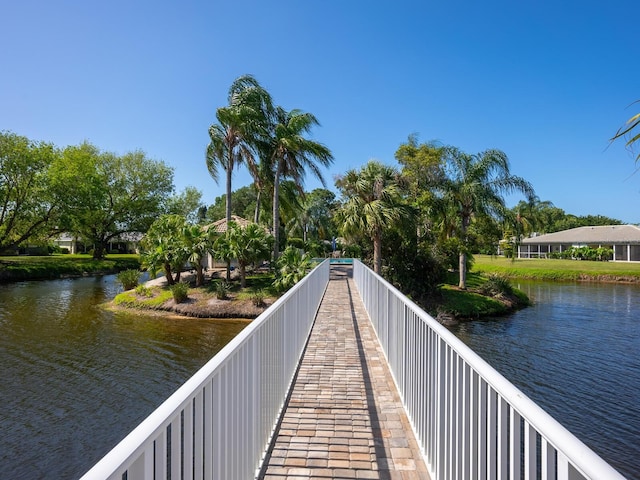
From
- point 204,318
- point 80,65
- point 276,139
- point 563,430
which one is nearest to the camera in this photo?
point 563,430

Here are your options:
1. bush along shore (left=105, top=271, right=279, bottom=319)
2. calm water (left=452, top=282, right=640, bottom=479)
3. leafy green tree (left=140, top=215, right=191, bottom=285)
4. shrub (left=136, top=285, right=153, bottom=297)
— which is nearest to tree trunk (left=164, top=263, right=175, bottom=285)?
leafy green tree (left=140, top=215, right=191, bottom=285)

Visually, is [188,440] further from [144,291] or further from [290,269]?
[144,291]

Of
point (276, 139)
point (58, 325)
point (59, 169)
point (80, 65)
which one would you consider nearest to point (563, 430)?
point (80, 65)

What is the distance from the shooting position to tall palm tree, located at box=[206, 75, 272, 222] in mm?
19812

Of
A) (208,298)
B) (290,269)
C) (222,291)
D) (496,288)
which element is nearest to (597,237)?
(496,288)

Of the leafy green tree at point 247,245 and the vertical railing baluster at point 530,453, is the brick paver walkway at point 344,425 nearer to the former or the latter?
the vertical railing baluster at point 530,453

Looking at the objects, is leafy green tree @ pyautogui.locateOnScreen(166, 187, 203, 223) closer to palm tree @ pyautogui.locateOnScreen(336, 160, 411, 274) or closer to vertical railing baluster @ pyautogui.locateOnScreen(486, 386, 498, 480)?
palm tree @ pyautogui.locateOnScreen(336, 160, 411, 274)

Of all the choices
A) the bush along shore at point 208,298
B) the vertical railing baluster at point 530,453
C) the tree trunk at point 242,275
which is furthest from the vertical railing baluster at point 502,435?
the tree trunk at point 242,275

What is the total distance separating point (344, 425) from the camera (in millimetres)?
4059

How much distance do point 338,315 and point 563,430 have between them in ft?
29.1

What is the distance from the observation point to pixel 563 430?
132 centimetres

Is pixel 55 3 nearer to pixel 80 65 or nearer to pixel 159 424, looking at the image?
pixel 80 65

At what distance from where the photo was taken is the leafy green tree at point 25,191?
32906 mm

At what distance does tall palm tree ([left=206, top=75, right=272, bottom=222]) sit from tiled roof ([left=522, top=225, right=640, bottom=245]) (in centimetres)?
4105
